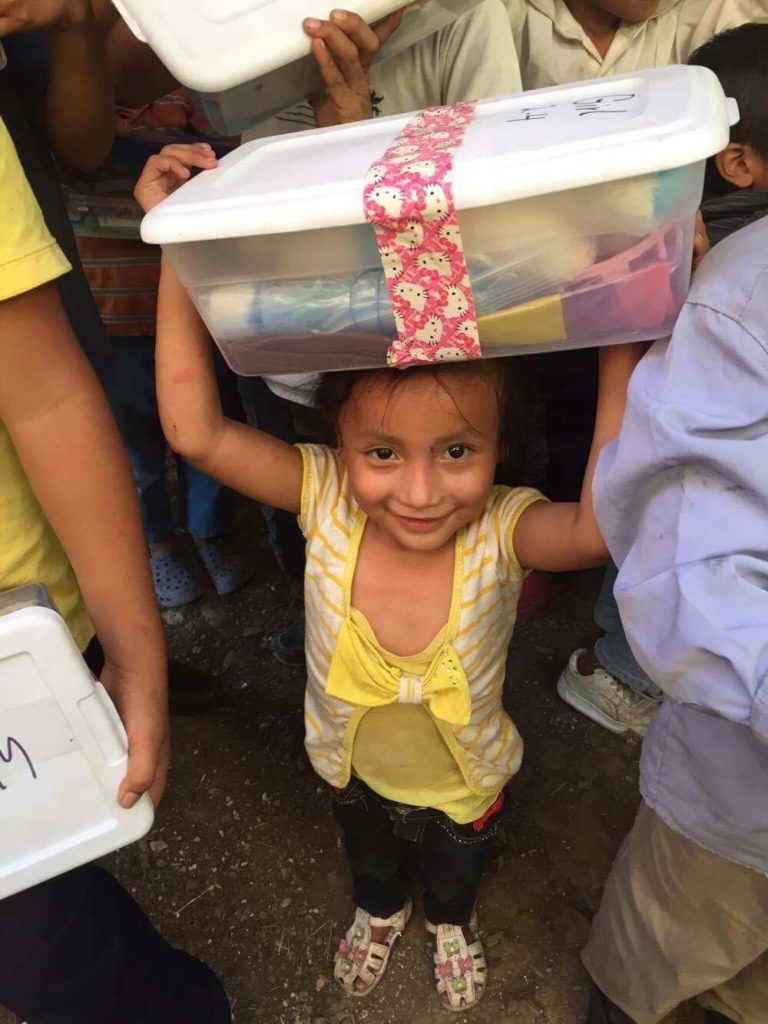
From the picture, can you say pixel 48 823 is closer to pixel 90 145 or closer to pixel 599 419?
pixel 599 419

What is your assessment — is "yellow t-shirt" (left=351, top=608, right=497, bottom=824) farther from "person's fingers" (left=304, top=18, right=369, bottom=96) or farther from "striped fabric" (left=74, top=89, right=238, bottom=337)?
"striped fabric" (left=74, top=89, right=238, bottom=337)

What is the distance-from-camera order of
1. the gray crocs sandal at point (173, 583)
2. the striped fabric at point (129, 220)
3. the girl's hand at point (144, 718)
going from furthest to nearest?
the gray crocs sandal at point (173, 583) → the striped fabric at point (129, 220) → the girl's hand at point (144, 718)

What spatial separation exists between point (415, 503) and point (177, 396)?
316 mm

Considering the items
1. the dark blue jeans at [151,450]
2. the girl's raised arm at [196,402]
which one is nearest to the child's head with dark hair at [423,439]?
the girl's raised arm at [196,402]

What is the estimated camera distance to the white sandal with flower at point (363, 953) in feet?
4.62

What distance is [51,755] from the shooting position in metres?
0.78

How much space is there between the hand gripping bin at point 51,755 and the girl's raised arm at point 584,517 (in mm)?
531

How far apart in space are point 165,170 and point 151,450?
44.7 inches

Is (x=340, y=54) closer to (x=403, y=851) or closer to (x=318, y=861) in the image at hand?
(x=403, y=851)

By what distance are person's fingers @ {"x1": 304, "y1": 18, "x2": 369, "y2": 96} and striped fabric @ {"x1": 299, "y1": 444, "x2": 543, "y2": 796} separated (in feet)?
1.50

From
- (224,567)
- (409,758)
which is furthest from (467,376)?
(224,567)

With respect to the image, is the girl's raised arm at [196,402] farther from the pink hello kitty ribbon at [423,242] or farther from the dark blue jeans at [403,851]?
the dark blue jeans at [403,851]

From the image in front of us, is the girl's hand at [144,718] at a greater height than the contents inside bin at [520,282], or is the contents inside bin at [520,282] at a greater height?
the contents inside bin at [520,282]

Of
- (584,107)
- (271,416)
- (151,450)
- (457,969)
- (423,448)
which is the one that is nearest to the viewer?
(584,107)
